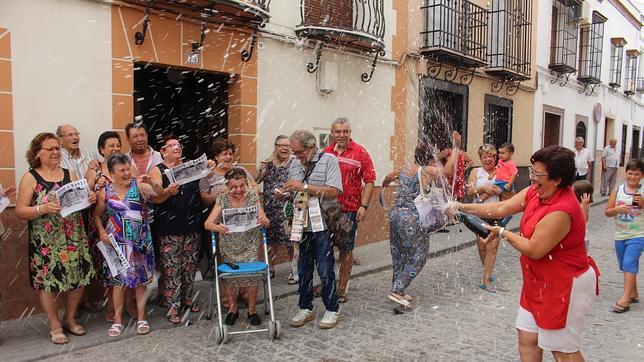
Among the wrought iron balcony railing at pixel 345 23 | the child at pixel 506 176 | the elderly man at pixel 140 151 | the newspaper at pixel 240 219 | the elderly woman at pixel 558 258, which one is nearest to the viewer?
the elderly woman at pixel 558 258

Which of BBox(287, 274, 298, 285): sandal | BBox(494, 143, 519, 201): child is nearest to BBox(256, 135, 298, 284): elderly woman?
BBox(287, 274, 298, 285): sandal

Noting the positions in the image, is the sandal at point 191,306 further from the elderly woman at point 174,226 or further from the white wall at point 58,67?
the white wall at point 58,67

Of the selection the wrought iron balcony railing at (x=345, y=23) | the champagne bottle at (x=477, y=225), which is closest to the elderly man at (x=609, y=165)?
the wrought iron balcony railing at (x=345, y=23)

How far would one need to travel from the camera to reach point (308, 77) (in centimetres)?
796

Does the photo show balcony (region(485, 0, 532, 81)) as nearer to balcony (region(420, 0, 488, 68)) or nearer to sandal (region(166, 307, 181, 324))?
balcony (region(420, 0, 488, 68))

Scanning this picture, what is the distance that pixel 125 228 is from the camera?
185 inches

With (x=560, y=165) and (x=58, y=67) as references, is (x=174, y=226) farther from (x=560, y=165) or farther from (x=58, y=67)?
(x=560, y=165)

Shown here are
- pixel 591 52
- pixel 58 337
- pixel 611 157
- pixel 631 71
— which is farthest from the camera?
pixel 631 71

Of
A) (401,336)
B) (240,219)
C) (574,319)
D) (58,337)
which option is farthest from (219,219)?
(574,319)

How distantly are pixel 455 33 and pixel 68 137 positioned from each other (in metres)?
8.38

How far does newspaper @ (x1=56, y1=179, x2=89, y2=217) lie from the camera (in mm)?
4285

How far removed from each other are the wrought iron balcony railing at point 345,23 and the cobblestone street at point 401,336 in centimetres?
368

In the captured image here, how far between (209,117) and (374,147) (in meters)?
3.07

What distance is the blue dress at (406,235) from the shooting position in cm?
539
